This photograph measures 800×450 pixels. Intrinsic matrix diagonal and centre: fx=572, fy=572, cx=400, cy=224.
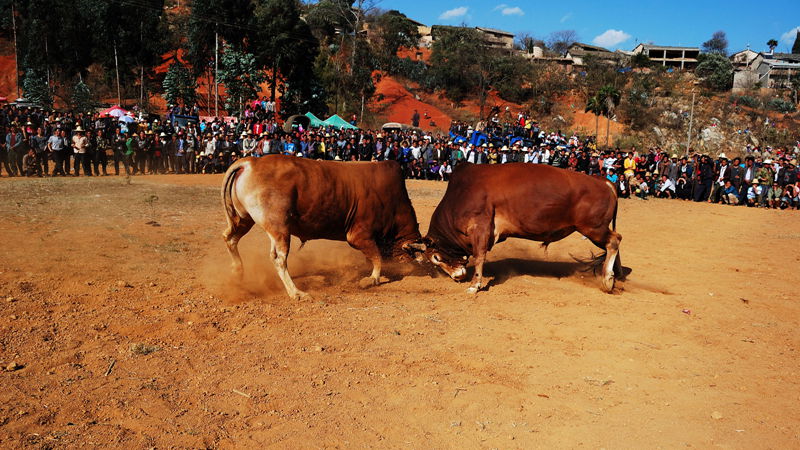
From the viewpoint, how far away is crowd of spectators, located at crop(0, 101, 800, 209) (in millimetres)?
18625

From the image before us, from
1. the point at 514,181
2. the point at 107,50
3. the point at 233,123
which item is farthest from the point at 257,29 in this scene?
the point at 514,181

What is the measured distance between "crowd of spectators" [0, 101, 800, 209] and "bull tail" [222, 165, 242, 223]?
11.6 metres

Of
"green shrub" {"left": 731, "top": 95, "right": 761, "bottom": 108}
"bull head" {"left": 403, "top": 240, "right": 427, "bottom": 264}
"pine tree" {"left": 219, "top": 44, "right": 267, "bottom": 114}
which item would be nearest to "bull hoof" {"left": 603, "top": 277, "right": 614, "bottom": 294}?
"bull head" {"left": 403, "top": 240, "right": 427, "bottom": 264}

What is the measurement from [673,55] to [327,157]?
65.5 meters

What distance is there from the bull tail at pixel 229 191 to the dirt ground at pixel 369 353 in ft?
2.88

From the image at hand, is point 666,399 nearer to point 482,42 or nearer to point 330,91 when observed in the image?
point 330,91

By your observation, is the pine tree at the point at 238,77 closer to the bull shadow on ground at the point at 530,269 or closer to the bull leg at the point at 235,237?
the bull shadow on ground at the point at 530,269

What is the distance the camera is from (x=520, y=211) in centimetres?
809


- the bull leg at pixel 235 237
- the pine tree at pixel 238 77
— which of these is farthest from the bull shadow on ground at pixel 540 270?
the pine tree at pixel 238 77

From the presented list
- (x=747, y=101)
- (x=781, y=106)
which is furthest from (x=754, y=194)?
(x=781, y=106)

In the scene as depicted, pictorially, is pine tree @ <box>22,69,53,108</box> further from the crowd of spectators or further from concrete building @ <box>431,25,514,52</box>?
concrete building @ <box>431,25,514,52</box>

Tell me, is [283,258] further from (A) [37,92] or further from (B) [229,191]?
(A) [37,92]

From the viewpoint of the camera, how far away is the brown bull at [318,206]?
A: 7027 mm

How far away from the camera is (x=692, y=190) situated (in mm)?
22359
